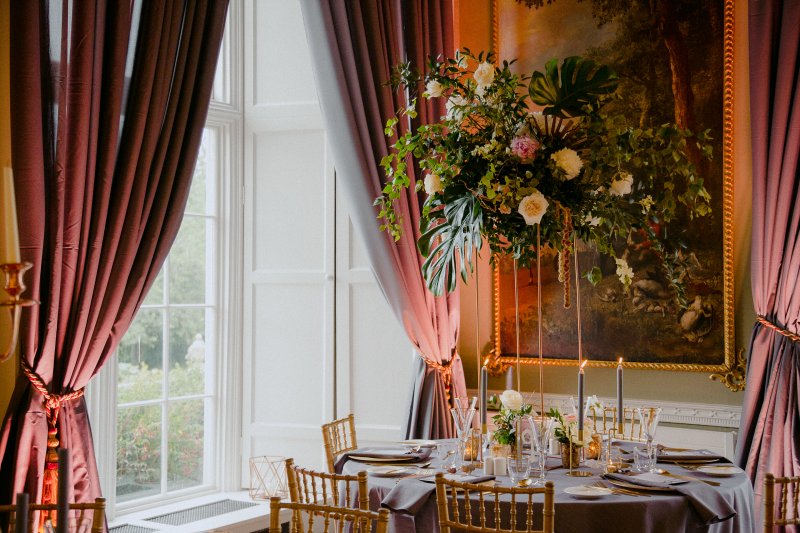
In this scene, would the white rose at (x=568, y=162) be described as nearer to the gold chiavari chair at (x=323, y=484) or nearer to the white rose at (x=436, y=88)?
the white rose at (x=436, y=88)

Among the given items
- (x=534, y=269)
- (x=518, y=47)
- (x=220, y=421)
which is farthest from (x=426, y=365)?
(x=518, y=47)

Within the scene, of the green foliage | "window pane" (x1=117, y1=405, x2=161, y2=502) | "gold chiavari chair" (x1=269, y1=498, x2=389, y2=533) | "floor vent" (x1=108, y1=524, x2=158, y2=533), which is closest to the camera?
"gold chiavari chair" (x1=269, y1=498, x2=389, y2=533)

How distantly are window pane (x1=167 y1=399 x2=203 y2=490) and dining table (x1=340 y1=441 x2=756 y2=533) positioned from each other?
66.7 inches

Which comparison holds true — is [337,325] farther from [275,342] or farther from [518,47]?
[518,47]

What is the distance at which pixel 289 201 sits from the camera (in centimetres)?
499

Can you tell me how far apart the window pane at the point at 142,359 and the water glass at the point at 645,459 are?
264cm

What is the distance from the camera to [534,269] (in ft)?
16.8

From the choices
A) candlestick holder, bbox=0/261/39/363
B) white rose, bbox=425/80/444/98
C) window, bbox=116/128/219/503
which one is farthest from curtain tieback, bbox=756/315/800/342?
candlestick holder, bbox=0/261/39/363

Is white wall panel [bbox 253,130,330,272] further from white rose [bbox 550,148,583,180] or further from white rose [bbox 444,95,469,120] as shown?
white rose [bbox 550,148,583,180]

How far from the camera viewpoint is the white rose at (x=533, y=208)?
3098 millimetres

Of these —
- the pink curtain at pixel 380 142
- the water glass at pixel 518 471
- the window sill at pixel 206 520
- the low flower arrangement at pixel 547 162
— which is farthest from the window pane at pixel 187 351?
the water glass at pixel 518 471

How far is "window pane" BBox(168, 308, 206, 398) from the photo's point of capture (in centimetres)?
475

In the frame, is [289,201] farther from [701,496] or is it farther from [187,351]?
[701,496]

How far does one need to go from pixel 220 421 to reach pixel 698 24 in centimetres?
356
